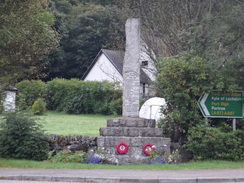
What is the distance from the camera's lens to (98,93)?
4159cm

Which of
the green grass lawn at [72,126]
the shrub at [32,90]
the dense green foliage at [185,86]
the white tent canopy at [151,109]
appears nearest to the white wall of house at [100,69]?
the shrub at [32,90]

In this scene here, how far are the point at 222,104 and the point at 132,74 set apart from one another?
3.57 meters

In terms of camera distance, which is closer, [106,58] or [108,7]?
[106,58]

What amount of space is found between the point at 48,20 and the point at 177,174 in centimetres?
1005

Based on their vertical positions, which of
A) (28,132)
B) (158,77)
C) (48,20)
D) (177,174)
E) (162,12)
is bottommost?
(177,174)

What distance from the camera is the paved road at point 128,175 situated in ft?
41.2

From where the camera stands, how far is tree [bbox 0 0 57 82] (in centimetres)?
1583

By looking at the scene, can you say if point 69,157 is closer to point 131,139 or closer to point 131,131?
point 131,139

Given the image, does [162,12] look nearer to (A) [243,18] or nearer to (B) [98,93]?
(A) [243,18]

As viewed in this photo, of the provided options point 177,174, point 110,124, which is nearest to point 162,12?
point 110,124

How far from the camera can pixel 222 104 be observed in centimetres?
1683

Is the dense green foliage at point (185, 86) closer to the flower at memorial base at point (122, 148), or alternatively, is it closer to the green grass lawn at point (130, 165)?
the green grass lawn at point (130, 165)

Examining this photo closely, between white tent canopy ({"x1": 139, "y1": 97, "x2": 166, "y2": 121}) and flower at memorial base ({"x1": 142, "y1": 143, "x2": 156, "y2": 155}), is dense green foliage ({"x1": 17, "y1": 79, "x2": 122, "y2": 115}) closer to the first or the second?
white tent canopy ({"x1": 139, "y1": 97, "x2": 166, "y2": 121})

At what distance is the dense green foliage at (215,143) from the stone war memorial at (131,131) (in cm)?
101
